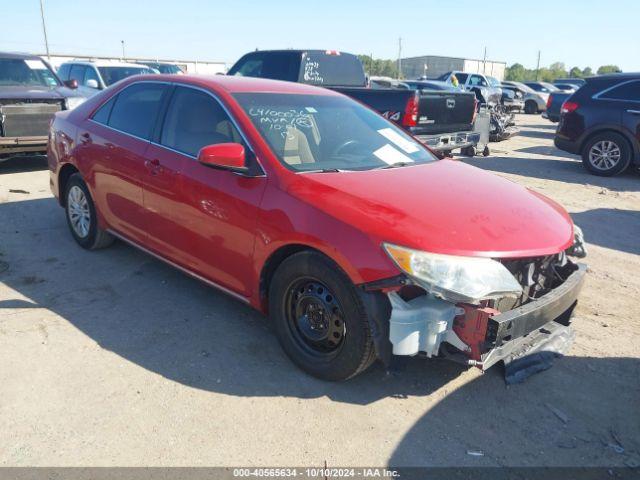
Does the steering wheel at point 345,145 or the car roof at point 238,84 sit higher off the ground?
the car roof at point 238,84

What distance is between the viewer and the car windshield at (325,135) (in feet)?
11.9

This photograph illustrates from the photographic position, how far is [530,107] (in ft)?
95.6

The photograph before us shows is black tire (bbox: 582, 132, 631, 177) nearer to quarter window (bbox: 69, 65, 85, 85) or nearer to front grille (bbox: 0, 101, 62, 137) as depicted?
front grille (bbox: 0, 101, 62, 137)

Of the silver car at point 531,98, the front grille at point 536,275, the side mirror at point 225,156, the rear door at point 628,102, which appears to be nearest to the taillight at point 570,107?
the rear door at point 628,102

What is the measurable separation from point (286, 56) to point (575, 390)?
8107mm

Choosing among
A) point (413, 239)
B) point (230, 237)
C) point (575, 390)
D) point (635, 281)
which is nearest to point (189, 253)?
point (230, 237)

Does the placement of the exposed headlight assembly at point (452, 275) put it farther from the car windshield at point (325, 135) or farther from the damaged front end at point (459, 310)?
the car windshield at point (325, 135)

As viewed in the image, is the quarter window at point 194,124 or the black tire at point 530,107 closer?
the quarter window at point 194,124

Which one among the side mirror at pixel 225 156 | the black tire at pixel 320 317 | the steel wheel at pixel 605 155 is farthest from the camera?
the steel wheel at pixel 605 155

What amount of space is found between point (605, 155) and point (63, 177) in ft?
31.6

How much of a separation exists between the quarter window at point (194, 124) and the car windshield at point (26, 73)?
6.84 m

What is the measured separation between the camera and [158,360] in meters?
3.46

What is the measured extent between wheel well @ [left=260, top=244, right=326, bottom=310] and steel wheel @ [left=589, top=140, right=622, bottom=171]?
931cm

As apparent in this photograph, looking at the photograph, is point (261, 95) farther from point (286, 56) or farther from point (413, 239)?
point (286, 56)
